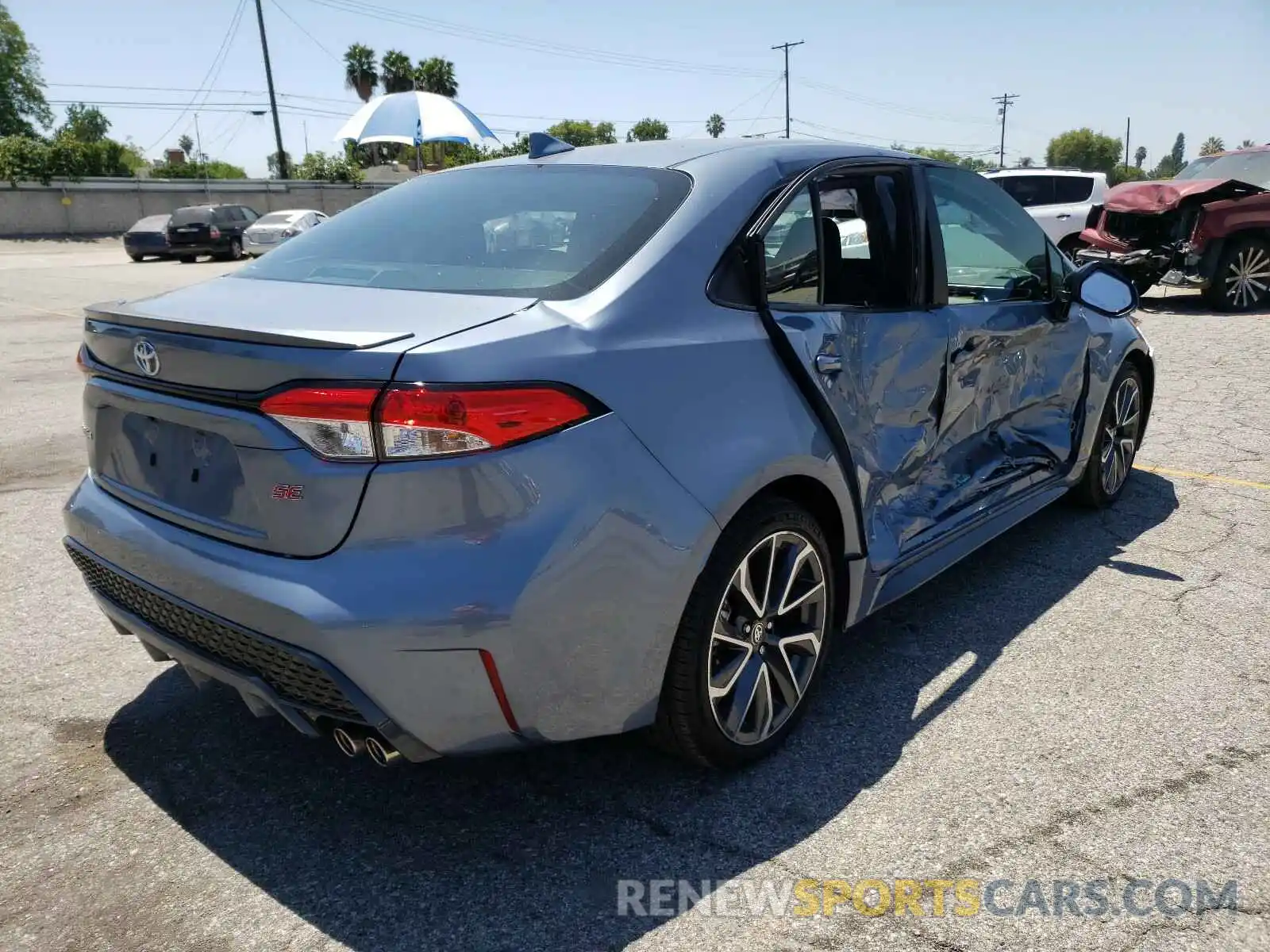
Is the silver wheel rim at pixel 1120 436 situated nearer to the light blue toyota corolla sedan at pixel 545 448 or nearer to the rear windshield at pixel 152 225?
the light blue toyota corolla sedan at pixel 545 448

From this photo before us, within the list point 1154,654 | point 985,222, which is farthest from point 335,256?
point 1154,654

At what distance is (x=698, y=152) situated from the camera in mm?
3025

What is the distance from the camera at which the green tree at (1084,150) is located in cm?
13388

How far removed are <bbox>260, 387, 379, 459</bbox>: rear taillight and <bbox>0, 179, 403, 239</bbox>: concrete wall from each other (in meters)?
35.4

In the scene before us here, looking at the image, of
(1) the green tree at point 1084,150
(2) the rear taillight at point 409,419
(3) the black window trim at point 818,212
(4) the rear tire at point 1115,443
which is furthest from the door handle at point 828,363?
(1) the green tree at point 1084,150

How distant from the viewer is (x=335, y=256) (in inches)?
114

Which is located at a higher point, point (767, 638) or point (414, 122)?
point (414, 122)

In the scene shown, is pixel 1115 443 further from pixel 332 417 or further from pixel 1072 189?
pixel 1072 189

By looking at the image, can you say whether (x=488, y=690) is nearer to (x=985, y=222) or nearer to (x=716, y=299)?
(x=716, y=299)

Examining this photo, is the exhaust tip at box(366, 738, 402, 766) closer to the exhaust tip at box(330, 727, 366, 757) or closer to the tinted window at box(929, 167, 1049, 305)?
the exhaust tip at box(330, 727, 366, 757)

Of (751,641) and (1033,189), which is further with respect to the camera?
(1033,189)

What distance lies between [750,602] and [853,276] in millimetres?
1151

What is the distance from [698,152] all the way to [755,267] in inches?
21.0

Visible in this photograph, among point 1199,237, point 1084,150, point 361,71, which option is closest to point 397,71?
point 361,71
